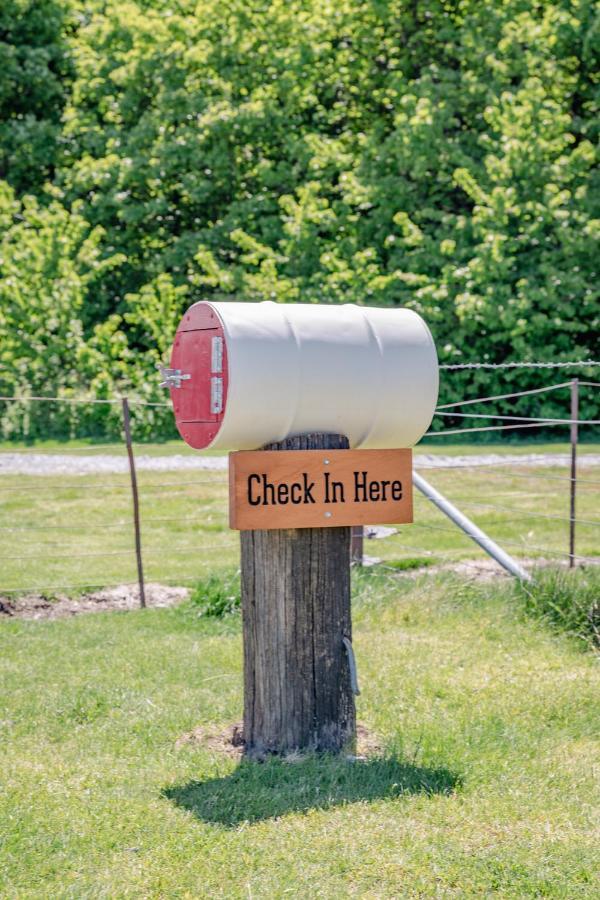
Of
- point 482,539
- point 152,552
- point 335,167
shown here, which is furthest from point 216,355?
point 335,167

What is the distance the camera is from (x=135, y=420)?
18062 millimetres

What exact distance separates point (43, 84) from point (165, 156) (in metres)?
3.53

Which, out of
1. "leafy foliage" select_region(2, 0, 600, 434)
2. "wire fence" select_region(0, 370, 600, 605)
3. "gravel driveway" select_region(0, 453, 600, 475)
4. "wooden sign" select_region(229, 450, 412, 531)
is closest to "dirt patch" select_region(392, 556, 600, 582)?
"wire fence" select_region(0, 370, 600, 605)

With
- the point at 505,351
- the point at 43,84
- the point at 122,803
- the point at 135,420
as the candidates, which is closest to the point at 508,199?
the point at 505,351

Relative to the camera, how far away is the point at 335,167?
20.9 meters

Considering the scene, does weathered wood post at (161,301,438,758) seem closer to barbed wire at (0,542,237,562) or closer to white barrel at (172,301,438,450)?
white barrel at (172,301,438,450)

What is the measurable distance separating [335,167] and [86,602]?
14139 millimetres

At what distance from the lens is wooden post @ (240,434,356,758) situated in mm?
4773

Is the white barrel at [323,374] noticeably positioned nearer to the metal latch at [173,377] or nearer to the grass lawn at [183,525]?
the metal latch at [173,377]

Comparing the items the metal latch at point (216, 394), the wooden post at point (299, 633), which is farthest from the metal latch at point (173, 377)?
the wooden post at point (299, 633)

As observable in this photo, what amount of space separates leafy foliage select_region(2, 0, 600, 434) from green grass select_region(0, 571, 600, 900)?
1223cm

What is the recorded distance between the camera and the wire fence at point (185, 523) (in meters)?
8.98

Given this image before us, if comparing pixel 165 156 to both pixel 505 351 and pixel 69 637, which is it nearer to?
pixel 505 351

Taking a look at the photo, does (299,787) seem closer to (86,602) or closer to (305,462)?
(305,462)
